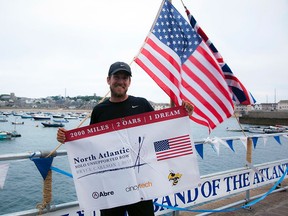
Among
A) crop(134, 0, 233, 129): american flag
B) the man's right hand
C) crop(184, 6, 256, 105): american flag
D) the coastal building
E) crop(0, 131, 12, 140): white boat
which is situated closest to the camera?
the man's right hand

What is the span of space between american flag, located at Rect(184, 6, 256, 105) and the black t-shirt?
7.16 ft

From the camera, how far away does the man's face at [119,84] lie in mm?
3121

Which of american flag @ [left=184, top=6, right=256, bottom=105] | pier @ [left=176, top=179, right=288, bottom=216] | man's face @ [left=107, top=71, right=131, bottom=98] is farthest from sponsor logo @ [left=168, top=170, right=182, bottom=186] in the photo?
american flag @ [left=184, top=6, right=256, bottom=105]

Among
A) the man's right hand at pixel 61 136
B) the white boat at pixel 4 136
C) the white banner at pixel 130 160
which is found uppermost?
the white boat at pixel 4 136

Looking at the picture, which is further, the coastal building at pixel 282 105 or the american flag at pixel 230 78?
the coastal building at pixel 282 105

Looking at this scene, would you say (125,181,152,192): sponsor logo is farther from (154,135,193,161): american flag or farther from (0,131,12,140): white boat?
(0,131,12,140): white boat

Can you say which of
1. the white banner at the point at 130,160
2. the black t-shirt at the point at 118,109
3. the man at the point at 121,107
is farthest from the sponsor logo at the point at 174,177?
the black t-shirt at the point at 118,109

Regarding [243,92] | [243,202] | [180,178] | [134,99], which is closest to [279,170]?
[243,202]

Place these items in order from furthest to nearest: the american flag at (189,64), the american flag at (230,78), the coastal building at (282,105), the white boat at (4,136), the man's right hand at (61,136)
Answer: the coastal building at (282,105) → the white boat at (4,136) → the american flag at (230,78) → the american flag at (189,64) → the man's right hand at (61,136)

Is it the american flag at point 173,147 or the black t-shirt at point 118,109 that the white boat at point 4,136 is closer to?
the black t-shirt at point 118,109

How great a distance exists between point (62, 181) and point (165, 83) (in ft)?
62.2

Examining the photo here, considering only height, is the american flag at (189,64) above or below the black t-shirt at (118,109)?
above

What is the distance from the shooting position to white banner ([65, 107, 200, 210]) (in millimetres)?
3020

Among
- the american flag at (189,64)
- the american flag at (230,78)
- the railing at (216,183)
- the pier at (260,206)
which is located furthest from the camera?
the pier at (260,206)
